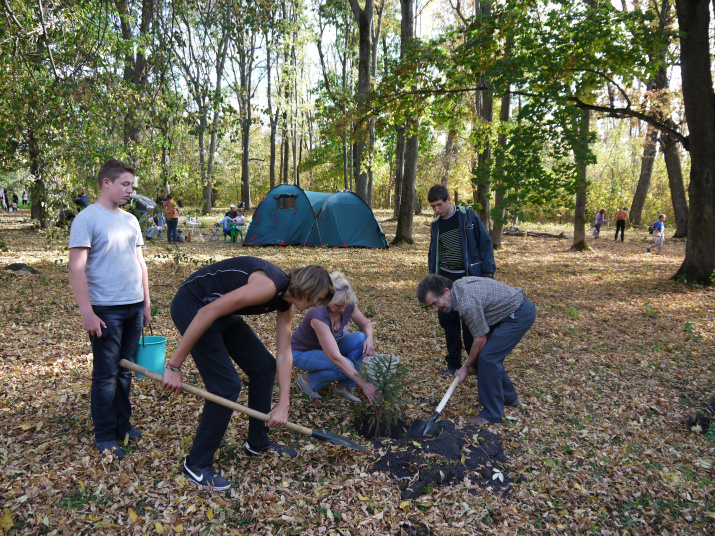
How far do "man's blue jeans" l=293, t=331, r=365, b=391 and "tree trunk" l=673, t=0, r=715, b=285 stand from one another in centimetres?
722

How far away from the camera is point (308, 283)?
8.03 ft

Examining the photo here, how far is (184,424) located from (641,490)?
3191mm

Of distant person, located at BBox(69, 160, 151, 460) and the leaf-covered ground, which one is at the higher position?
distant person, located at BBox(69, 160, 151, 460)

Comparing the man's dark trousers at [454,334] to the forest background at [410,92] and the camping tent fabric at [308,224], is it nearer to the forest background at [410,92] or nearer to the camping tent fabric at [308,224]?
the forest background at [410,92]

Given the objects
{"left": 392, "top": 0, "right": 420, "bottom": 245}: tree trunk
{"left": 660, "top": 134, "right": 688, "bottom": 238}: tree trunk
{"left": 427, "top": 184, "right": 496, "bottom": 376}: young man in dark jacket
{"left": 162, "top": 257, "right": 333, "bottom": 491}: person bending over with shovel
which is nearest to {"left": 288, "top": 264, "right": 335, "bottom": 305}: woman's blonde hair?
{"left": 162, "top": 257, "right": 333, "bottom": 491}: person bending over with shovel

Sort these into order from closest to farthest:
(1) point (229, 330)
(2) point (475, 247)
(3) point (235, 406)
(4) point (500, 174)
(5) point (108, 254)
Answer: (3) point (235, 406) < (1) point (229, 330) < (5) point (108, 254) < (2) point (475, 247) < (4) point (500, 174)

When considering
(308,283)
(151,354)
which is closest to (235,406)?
(308,283)

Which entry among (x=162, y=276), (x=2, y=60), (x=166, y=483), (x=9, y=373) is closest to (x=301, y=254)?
(x=162, y=276)

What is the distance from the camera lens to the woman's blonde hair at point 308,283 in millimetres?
2447

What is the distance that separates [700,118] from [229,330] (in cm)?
918

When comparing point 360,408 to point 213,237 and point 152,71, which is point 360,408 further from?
point 213,237

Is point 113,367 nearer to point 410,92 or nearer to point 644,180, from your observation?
point 410,92

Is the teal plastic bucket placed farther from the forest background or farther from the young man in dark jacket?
the forest background

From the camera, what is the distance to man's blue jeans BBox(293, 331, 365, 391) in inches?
153
